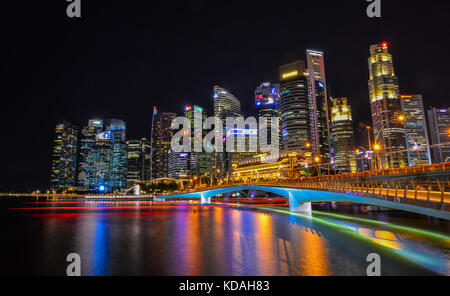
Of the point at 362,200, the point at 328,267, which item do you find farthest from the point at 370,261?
the point at 362,200

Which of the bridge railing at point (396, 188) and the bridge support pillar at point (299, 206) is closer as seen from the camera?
the bridge railing at point (396, 188)

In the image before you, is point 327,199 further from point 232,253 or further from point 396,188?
point 232,253

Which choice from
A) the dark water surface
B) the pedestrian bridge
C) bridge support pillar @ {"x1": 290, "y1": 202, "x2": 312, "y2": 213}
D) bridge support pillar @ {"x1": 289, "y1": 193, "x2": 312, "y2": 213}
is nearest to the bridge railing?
the pedestrian bridge

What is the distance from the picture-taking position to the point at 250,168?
190 m

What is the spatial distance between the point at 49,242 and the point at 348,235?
31438 mm

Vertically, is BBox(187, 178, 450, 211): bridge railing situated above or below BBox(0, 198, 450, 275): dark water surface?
above

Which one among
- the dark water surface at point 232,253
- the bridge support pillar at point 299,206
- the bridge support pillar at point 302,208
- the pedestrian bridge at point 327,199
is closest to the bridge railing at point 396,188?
the pedestrian bridge at point 327,199

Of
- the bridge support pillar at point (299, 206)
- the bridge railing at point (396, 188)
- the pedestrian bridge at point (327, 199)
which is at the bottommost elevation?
the bridge support pillar at point (299, 206)

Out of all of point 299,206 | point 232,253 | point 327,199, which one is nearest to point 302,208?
point 299,206

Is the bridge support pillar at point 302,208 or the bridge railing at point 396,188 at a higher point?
the bridge railing at point 396,188

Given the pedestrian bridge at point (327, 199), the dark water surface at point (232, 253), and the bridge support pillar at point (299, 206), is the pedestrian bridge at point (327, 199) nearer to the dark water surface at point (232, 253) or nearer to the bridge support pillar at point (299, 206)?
the bridge support pillar at point (299, 206)

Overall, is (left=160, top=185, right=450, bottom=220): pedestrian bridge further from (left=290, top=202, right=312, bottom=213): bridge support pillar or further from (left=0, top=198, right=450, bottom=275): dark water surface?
(left=0, top=198, right=450, bottom=275): dark water surface

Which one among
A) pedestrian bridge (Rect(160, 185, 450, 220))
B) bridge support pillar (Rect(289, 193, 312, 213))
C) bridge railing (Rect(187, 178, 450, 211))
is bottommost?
bridge support pillar (Rect(289, 193, 312, 213))
